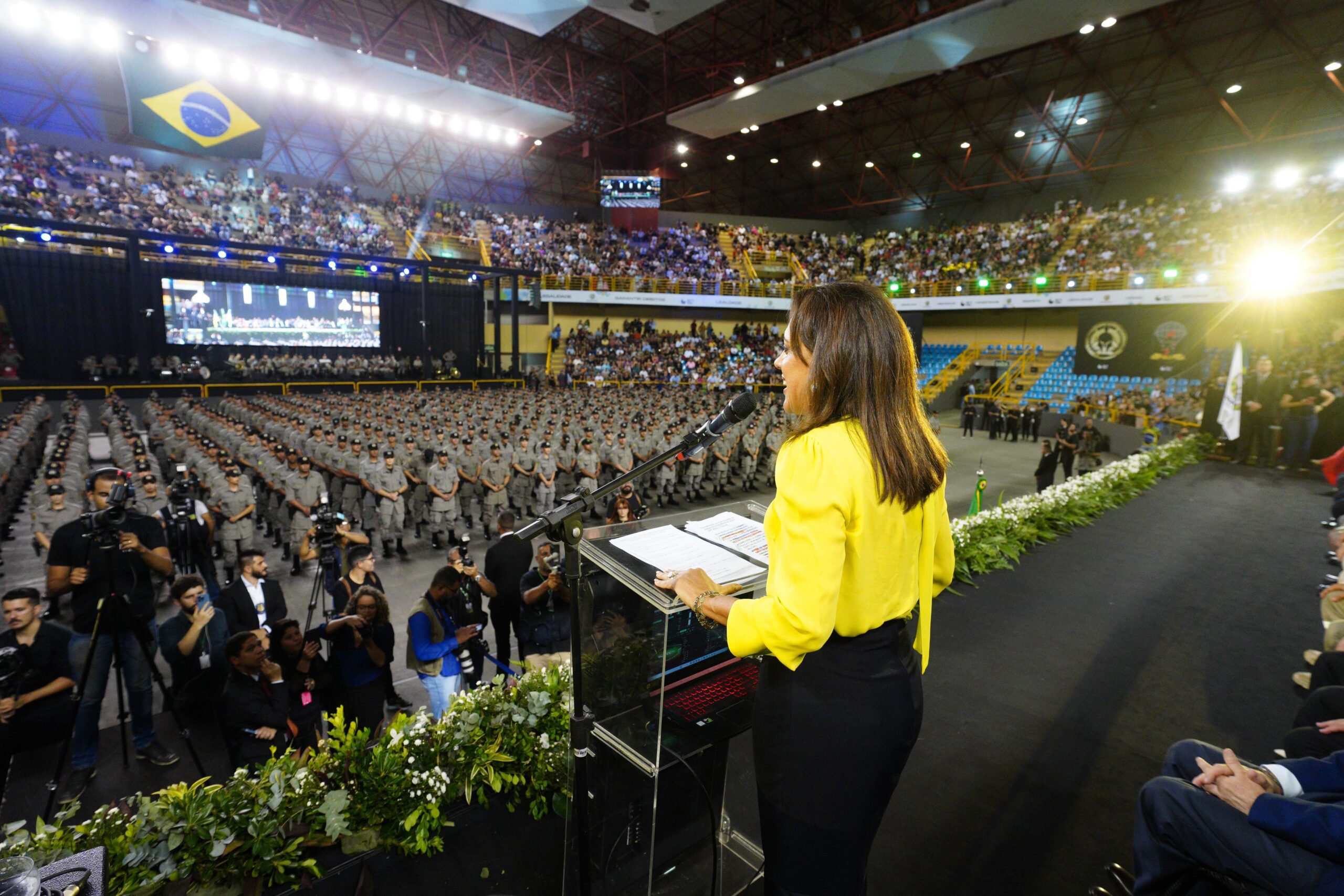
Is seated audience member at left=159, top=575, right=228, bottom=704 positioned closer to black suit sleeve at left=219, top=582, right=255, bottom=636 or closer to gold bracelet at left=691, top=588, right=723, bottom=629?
black suit sleeve at left=219, top=582, right=255, bottom=636

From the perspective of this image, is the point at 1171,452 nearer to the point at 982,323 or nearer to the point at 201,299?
the point at 982,323

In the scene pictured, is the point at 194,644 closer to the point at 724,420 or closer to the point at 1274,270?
the point at 724,420

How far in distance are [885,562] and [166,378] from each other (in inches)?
994

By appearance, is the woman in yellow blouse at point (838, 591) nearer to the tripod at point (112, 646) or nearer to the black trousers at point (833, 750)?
the black trousers at point (833, 750)

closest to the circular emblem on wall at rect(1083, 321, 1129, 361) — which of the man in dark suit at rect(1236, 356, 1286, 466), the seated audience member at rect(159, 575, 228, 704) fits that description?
the man in dark suit at rect(1236, 356, 1286, 466)

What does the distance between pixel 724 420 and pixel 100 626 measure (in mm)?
4175

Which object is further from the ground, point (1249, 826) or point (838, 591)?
point (838, 591)

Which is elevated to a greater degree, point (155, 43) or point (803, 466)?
point (155, 43)

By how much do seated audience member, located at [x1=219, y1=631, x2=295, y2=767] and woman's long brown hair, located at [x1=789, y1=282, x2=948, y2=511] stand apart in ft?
11.1

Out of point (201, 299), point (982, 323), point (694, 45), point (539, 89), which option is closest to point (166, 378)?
point (201, 299)

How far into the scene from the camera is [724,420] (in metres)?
1.60

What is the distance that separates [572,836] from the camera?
2018 mm

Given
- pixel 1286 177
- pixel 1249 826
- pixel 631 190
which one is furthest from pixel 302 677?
pixel 631 190

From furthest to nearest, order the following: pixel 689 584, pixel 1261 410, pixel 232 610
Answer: pixel 1261 410, pixel 232 610, pixel 689 584
